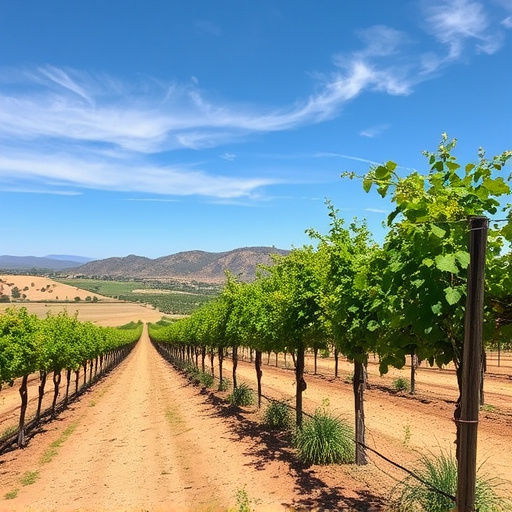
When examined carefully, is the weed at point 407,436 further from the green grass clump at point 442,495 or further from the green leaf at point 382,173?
the green leaf at point 382,173

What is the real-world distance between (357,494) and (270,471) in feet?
10.9

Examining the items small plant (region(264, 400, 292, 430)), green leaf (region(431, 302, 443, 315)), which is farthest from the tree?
small plant (region(264, 400, 292, 430))

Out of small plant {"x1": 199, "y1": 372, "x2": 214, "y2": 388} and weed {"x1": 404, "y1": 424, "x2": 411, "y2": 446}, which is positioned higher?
weed {"x1": 404, "y1": 424, "x2": 411, "y2": 446}

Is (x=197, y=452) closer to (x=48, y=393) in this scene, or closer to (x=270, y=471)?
(x=270, y=471)

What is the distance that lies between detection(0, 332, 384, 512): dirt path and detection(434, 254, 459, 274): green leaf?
25.0ft

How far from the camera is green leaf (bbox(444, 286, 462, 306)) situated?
4880mm

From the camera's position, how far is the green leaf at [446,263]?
15.6 feet

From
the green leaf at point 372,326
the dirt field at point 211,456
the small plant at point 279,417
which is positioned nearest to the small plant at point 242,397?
the dirt field at point 211,456

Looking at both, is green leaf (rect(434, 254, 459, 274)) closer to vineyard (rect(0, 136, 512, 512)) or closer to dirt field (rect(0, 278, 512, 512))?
vineyard (rect(0, 136, 512, 512))

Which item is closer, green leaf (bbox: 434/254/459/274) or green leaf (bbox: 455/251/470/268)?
green leaf (bbox: 434/254/459/274)

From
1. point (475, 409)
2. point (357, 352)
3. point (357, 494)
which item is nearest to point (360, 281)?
point (475, 409)

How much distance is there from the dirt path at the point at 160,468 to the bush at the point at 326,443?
62 cm

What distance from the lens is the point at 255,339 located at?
2028 cm

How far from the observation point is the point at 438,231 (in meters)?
4.84
